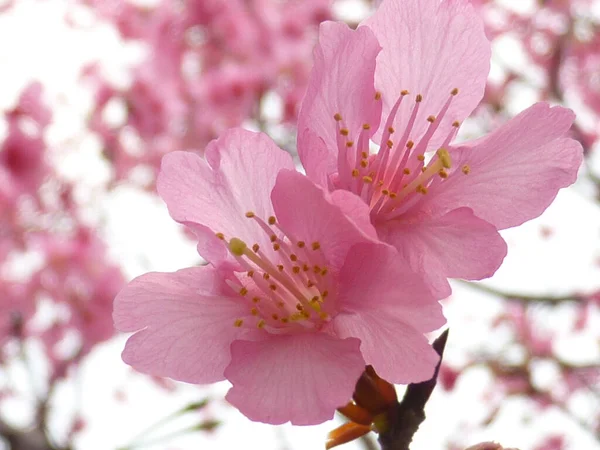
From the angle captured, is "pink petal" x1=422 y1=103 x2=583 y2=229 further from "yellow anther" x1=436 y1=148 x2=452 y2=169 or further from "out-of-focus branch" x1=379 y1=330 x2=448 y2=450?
"out-of-focus branch" x1=379 y1=330 x2=448 y2=450

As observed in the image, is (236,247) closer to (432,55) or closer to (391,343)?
(391,343)

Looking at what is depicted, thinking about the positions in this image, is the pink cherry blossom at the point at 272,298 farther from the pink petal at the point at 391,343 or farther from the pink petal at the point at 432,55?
the pink petal at the point at 432,55

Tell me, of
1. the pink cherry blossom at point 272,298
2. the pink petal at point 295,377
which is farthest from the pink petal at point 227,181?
the pink petal at point 295,377

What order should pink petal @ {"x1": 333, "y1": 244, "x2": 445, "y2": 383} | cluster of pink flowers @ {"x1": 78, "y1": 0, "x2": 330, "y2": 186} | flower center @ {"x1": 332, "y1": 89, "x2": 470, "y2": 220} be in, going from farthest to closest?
cluster of pink flowers @ {"x1": 78, "y1": 0, "x2": 330, "y2": 186} → flower center @ {"x1": 332, "y1": 89, "x2": 470, "y2": 220} → pink petal @ {"x1": 333, "y1": 244, "x2": 445, "y2": 383}

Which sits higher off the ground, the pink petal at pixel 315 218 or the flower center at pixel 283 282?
the pink petal at pixel 315 218

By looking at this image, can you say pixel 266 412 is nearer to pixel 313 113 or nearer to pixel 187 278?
pixel 187 278

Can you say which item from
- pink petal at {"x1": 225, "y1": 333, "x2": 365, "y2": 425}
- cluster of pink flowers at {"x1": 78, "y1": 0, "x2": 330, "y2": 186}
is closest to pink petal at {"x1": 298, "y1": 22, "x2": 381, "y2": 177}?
pink petal at {"x1": 225, "y1": 333, "x2": 365, "y2": 425}

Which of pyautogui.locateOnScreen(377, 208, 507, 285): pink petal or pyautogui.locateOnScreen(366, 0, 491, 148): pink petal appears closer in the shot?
pyautogui.locateOnScreen(377, 208, 507, 285): pink petal
